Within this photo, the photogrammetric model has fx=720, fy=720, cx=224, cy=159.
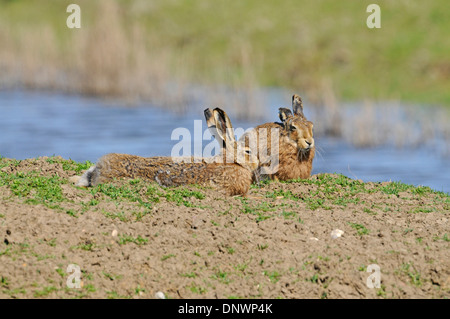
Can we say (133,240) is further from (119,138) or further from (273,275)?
(119,138)

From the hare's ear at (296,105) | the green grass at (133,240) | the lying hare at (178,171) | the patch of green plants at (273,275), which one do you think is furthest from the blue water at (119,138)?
the patch of green plants at (273,275)

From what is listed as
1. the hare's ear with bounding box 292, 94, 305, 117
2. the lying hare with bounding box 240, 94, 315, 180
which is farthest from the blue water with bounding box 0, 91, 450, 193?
the lying hare with bounding box 240, 94, 315, 180

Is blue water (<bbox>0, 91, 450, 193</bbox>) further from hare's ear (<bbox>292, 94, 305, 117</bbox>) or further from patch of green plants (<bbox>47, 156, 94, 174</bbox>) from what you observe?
patch of green plants (<bbox>47, 156, 94, 174</bbox>)

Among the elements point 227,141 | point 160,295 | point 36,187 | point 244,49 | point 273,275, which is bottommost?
point 160,295

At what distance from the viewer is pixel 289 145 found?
1114cm

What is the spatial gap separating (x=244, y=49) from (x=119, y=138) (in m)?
4.63

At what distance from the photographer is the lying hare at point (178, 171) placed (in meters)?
9.52

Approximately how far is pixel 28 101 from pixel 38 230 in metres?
20.7

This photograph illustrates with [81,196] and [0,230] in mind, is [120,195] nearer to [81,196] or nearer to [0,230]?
[81,196]

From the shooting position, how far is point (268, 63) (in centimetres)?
2939

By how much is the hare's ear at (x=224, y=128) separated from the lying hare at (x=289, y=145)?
115 centimetres

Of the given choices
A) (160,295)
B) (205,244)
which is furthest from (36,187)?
(160,295)

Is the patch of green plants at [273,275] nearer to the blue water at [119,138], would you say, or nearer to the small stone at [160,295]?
the small stone at [160,295]
